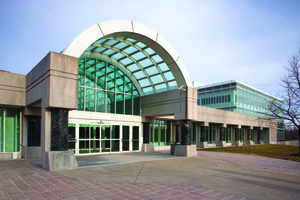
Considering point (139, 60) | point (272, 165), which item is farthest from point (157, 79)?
point (272, 165)

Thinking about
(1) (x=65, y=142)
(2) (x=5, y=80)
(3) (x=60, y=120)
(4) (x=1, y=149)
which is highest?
(2) (x=5, y=80)

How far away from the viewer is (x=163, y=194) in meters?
7.01

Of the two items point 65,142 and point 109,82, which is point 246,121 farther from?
A: point 65,142

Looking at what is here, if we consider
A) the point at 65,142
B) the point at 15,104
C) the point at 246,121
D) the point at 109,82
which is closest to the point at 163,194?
the point at 65,142

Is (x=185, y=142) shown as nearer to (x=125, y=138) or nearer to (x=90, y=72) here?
(x=125, y=138)

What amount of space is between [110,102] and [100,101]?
3.25 ft

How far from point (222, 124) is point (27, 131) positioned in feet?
88.6

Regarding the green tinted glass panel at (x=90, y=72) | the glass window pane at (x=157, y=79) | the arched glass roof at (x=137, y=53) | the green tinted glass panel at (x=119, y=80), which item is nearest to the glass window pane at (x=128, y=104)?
the green tinted glass panel at (x=119, y=80)

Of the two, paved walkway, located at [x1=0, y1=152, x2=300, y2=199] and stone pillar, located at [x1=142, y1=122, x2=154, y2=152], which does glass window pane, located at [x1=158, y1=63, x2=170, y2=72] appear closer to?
stone pillar, located at [x1=142, y1=122, x2=154, y2=152]

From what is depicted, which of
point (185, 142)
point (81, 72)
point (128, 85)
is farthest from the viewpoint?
point (128, 85)

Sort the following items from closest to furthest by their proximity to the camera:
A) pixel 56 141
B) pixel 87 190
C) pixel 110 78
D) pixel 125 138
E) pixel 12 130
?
pixel 87 190
pixel 56 141
pixel 12 130
pixel 125 138
pixel 110 78

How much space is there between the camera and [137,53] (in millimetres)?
19250

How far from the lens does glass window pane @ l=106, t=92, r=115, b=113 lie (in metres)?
20.2

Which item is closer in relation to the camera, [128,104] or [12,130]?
[12,130]
